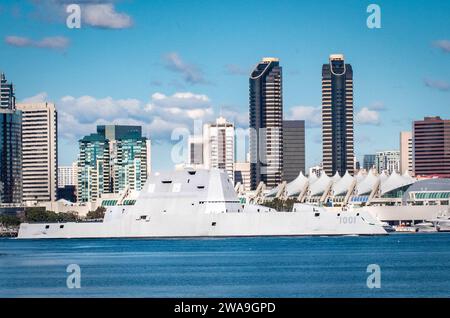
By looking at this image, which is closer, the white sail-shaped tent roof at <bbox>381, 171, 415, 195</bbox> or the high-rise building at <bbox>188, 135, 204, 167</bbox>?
the high-rise building at <bbox>188, 135, 204, 167</bbox>

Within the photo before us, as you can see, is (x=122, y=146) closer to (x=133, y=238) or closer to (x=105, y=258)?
(x=133, y=238)

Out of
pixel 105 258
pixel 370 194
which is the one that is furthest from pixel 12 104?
pixel 105 258

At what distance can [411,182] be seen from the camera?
437 feet

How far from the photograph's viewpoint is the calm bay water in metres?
30.9

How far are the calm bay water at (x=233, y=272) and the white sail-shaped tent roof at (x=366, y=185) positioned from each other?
239 feet

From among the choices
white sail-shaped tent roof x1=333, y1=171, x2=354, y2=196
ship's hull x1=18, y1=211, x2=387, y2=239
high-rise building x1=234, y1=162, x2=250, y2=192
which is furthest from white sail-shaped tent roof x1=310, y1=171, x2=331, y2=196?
ship's hull x1=18, y1=211, x2=387, y2=239

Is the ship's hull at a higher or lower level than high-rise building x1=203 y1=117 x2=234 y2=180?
lower

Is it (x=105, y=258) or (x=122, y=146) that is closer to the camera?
(x=105, y=258)

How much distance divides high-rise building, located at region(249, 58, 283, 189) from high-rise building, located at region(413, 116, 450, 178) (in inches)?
865

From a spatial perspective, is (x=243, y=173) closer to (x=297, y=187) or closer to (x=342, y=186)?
(x=297, y=187)

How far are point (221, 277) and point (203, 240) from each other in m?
41.2

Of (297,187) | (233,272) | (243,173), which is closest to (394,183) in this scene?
(297,187)

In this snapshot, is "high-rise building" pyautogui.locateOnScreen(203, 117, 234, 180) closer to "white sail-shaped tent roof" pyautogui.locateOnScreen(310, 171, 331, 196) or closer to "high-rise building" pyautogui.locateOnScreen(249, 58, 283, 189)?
"white sail-shaped tent roof" pyautogui.locateOnScreen(310, 171, 331, 196)

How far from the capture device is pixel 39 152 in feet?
541
